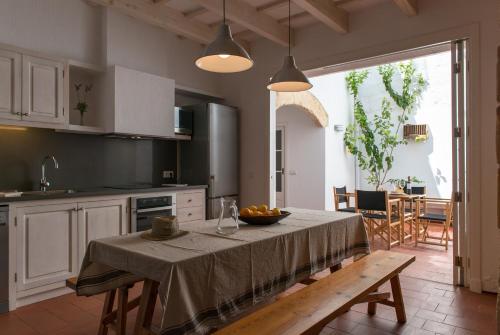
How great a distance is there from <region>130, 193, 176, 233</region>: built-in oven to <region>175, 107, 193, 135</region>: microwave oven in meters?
0.95

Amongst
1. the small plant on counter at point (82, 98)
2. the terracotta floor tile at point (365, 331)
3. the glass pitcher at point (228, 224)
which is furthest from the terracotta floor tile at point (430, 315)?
the small plant on counter at point (82, 98)

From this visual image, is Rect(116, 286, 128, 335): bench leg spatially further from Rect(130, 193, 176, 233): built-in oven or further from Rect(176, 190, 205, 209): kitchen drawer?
Rect(176, 190, 205, 209): kitchen drawer

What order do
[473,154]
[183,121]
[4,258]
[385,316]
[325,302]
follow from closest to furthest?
[325,302] → [385,316] → [4,258] → [473,154] → [183,121]

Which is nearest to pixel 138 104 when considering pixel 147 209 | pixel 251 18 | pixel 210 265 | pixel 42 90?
pixel 42 90

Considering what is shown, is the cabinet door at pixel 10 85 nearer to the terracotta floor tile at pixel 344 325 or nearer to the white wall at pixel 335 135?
the terracotta floor tile at pixel 344 325

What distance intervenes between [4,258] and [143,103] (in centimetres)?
210

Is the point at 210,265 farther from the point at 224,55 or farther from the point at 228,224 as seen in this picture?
the point at 224,55

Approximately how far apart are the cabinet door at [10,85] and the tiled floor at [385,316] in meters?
1.72

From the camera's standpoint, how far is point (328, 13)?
3836 millimetres

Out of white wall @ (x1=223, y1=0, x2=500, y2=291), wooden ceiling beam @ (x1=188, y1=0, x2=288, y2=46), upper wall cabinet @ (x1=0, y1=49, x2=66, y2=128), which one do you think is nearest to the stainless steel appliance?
upper wall cabinet @ (x1=0, y1=49, x2=66, y2=128)

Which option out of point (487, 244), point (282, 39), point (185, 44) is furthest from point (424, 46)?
point (185, 44)

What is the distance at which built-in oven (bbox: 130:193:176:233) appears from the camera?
3828 millimetres

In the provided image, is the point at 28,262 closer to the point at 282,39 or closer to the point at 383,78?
the point at 282,39

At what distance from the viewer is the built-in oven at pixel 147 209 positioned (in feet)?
12.6
